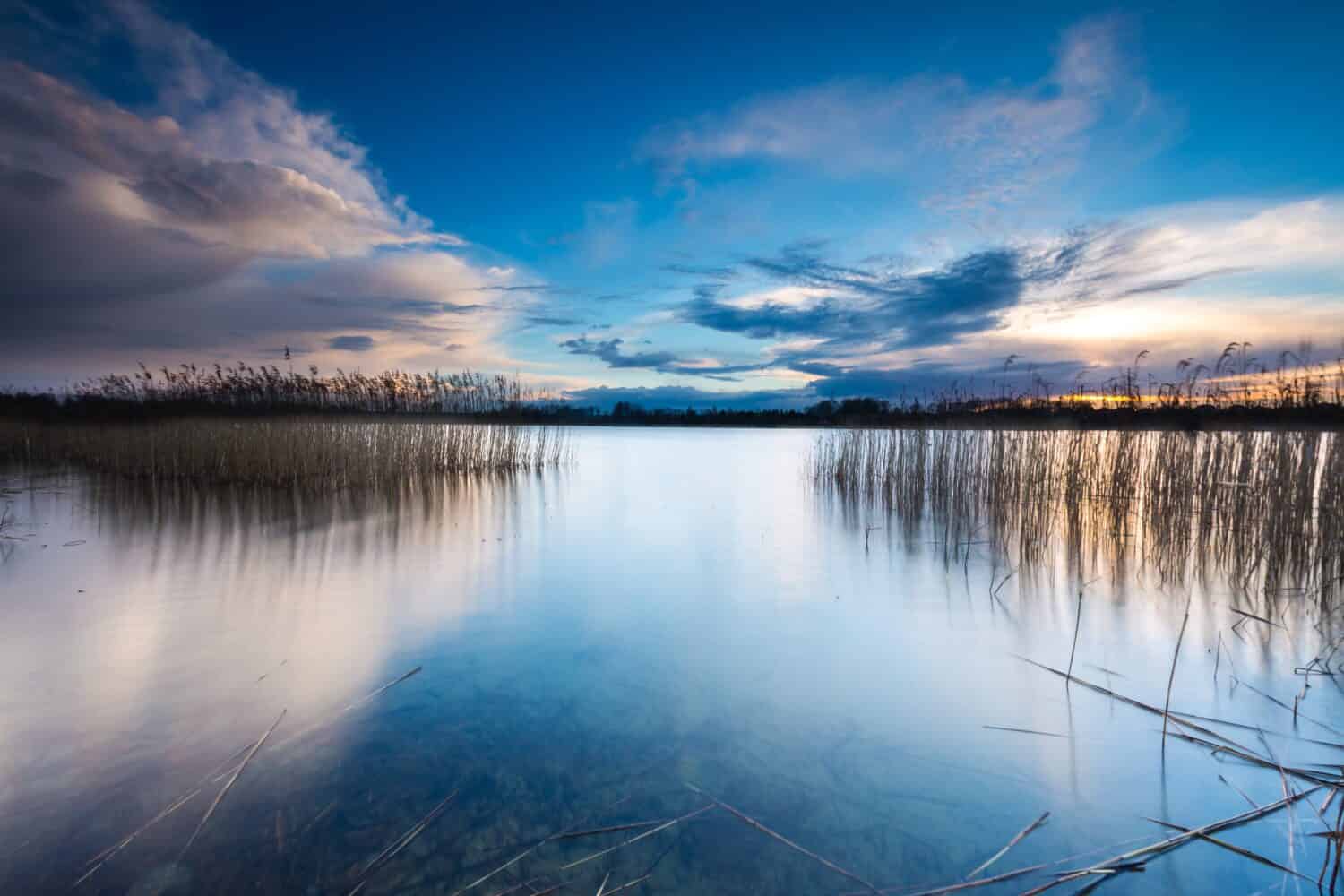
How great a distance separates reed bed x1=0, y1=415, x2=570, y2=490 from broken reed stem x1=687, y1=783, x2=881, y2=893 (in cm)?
1042

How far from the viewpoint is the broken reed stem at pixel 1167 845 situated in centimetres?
164

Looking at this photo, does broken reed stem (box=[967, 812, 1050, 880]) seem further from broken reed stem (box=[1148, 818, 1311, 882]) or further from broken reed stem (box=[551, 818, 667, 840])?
broken reed stem (box=[551, 818, 667, 840])

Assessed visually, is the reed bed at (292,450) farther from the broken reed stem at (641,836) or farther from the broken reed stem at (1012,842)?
the broken reed stem at (1012,842)

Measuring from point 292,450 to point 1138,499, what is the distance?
13.4m

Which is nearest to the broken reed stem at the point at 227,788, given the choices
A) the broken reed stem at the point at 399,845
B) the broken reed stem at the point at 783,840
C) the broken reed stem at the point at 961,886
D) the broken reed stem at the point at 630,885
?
the broken reed stem at the point at 399,845

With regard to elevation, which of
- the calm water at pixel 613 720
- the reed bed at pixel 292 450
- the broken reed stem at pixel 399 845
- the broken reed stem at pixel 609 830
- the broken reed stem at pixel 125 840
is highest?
the reed bed at pixel 292 450

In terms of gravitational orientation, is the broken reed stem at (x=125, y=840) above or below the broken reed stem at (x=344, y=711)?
above

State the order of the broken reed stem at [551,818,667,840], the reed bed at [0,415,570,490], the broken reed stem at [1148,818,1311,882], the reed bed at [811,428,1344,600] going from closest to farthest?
the broken reed stem at [1148,818,1311,882] < the broken reed stem at [551,818,667,840] < the reed bed at [811,428,1344,600] < the reed bed at [0,415,570,490]

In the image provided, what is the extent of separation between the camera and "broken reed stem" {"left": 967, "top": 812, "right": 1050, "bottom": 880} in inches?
65.7

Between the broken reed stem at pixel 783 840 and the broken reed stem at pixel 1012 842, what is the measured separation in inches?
12.2

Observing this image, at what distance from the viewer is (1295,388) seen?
679cm

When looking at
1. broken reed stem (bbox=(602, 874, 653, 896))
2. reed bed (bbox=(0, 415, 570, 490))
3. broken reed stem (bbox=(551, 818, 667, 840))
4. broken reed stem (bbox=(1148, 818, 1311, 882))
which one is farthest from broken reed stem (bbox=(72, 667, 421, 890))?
reed bed (bbox=(0, 415, 570, 490))

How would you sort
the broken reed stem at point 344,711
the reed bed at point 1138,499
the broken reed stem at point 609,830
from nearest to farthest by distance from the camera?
1. the broken reed stem at point 609,830
2. the broken reed stem at point 344,711
3. the reed bed at point 1138,499

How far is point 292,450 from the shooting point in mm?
10578
